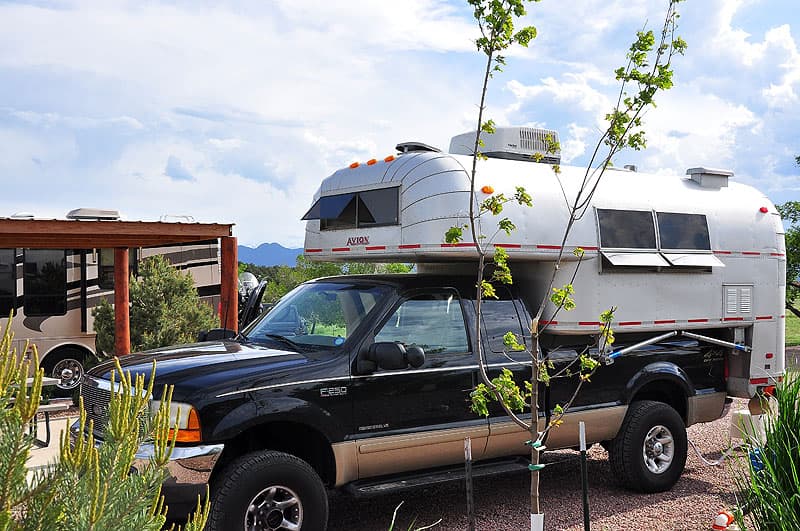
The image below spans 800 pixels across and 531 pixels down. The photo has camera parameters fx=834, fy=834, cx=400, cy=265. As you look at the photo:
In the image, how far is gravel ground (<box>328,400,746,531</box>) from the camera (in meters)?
6.59

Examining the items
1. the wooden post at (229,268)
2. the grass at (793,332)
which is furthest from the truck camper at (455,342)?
the grass at (793,332)

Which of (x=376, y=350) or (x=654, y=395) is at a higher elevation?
(x=376, y=350)

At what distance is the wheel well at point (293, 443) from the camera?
223 inches

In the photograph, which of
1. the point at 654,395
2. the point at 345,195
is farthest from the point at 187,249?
the point at 654,395

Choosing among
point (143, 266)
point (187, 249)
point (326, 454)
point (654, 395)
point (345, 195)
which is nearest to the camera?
point (326, 454)

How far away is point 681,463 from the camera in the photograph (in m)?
7.71

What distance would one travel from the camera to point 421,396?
20.3 ft

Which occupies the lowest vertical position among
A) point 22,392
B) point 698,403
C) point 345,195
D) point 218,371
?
point 698,403

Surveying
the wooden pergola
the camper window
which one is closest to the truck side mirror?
the camper window

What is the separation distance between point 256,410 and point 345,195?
8.53ft

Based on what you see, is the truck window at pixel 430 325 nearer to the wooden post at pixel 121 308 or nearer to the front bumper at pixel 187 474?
the front bumper at pixel 187 474

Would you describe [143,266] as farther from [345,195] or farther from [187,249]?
[345,195]

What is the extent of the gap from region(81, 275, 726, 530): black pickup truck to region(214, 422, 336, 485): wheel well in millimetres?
10

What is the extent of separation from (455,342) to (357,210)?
1578 mm
